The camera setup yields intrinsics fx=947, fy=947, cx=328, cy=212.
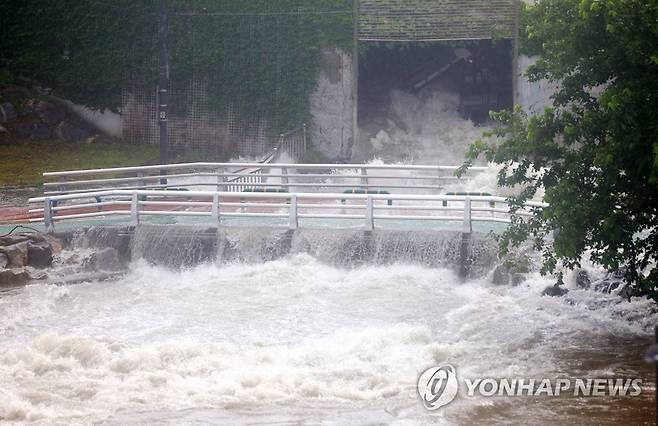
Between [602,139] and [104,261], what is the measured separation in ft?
34.4

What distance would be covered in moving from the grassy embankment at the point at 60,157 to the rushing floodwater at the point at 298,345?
1102 centimetres

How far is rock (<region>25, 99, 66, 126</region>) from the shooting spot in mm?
32438

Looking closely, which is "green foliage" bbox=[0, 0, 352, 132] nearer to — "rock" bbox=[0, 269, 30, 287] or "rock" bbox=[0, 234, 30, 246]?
"rock" bbox=[0, 234, 30, 246]

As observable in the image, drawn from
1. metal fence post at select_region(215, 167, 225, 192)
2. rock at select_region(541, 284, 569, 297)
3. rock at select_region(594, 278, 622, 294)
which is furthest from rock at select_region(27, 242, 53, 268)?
rock at select_region(594, 278, 622, 294)

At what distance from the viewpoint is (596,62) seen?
45.9 ft

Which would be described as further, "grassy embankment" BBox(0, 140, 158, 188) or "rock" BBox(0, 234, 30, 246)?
"grassy embankment" BBox(0, 140, 158, 188)

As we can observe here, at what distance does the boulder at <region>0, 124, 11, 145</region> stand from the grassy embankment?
0.76ft

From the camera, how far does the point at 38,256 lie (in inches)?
742

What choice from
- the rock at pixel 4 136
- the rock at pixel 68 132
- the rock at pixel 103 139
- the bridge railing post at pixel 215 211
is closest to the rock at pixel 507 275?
the bridge railing post at pixel 215 211

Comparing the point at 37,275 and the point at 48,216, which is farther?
Result: the point at 48,216

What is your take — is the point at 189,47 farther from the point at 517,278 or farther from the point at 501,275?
the point at 517,278

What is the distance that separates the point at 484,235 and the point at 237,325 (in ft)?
18.1

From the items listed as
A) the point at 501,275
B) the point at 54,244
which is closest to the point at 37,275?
the point at 54,244

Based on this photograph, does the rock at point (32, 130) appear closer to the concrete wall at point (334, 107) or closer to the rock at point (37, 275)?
the concrete wall at point (334, 107)
